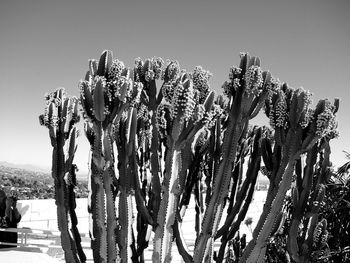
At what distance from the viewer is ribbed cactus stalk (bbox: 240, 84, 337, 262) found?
135 inches

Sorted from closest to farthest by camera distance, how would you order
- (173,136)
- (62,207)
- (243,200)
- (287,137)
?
1. (173,136)
2. (287,137)
3. (62,207)
4. (243,200)

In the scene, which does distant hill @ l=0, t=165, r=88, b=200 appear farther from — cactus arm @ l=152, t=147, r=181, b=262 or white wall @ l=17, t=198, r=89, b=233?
cactus arm @ l=152, t=147, r=181, b=262

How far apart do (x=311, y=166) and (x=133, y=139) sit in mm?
2141

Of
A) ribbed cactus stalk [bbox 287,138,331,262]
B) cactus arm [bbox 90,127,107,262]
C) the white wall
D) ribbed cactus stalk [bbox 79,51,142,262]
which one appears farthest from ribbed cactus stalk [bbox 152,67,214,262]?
the white wall

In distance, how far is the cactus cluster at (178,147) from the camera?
333cm

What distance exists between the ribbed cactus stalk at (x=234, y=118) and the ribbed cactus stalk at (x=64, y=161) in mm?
1455

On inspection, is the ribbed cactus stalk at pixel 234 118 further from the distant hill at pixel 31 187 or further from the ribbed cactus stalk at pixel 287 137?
the distant hill at pixel 31 187

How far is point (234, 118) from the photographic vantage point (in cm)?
360

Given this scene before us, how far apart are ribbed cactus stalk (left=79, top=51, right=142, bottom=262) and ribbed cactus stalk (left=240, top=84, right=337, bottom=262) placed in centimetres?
152

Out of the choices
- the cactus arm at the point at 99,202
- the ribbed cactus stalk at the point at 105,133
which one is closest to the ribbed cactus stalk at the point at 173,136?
the ribbed cactus stalk at the point at 105,133

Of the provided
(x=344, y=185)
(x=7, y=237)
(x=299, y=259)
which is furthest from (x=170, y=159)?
(x=7, y=237)

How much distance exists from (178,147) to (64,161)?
1435 millimetres

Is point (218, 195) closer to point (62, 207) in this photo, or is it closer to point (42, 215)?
point (62, 207)

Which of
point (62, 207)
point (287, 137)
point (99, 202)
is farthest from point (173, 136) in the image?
point (62, 207)
